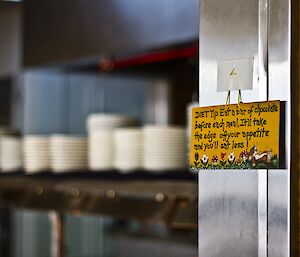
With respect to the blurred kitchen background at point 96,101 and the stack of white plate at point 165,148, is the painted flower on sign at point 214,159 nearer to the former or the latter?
the blurred kitchen background at point 96,101

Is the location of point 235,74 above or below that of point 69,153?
above

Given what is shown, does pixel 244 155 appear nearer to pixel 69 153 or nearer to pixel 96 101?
pixel 69 153

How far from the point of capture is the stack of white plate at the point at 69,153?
9.20 feet

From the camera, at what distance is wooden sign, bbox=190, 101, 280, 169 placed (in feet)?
3.46

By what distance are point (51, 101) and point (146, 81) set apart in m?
0.57

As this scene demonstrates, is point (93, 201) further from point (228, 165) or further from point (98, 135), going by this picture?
point (228, 165)

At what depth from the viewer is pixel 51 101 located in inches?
158

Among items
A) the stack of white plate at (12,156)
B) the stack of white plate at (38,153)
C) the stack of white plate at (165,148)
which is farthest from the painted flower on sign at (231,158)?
the stack of white plate at (12,156)

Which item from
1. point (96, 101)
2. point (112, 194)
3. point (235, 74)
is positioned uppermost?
point (96, 101)

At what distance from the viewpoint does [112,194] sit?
2.49 meters

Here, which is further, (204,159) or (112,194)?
(112,194)

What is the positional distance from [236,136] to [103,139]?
5.23ft

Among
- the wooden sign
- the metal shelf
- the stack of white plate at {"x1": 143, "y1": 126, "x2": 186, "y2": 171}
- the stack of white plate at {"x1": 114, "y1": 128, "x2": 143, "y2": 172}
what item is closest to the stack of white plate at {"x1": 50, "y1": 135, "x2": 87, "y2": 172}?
the metal shelf

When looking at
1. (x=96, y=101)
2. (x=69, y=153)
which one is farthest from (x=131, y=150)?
(x=96, y=101)
